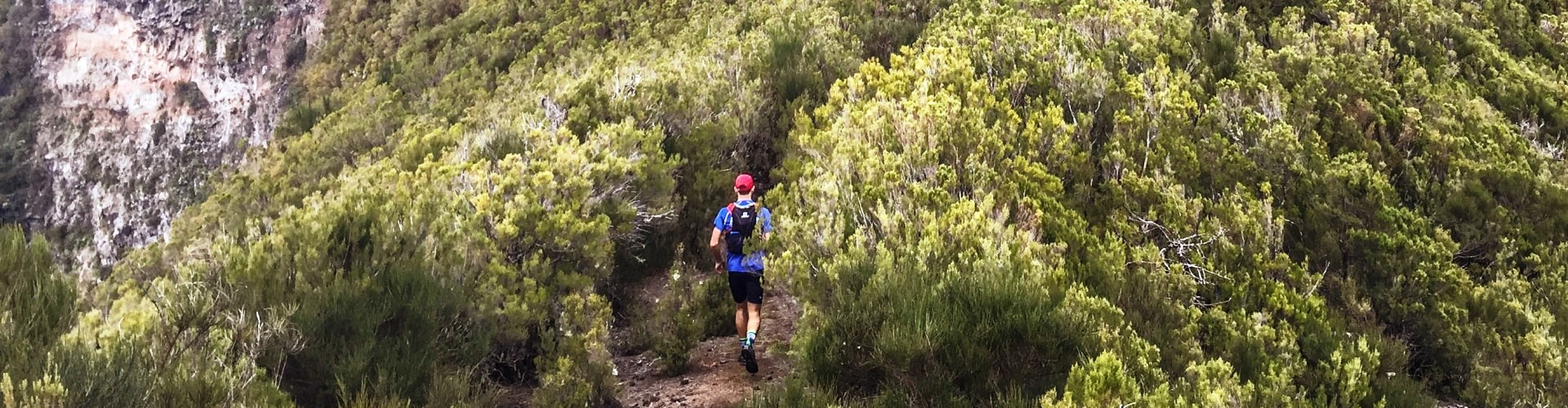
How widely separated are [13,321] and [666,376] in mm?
3005

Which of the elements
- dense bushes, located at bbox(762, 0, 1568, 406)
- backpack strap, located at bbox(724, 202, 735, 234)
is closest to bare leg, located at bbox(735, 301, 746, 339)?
backpack strap, located at bbox(724, 202, 735, 234)

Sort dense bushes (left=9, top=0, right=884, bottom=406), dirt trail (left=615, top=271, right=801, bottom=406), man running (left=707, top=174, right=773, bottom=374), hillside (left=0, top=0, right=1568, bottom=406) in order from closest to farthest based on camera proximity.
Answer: hillside (left=0, top=0, right=1568, bottom=406)
dense bushes (left=9, top=0, right=884, bottom=406)
dirt trail (left=615, top=271, right=801, bottom=406)
man running (left=707, top=174, right=773, bottom=374)

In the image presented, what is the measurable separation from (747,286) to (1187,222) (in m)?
2.48

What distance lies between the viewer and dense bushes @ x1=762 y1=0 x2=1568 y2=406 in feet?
12.1

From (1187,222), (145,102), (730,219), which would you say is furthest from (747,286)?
(145,102)

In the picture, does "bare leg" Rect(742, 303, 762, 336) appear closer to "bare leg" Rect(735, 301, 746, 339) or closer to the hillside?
"bare leg" Rect(735, 301, 746, 339)

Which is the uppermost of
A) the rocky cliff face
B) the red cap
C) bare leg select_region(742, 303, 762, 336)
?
the red cap

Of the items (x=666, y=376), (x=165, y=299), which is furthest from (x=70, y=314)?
(x=666, y=376)

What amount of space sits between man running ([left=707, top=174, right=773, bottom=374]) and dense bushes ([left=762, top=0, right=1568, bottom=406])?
0.30m

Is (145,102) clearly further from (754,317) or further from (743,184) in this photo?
(754,317)

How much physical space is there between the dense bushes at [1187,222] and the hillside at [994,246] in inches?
0.7

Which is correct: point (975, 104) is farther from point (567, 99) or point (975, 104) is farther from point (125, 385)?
point (125, 385)

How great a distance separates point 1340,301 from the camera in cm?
457

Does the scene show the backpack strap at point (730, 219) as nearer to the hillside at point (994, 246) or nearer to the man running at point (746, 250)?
the man running at point (746, 250)
